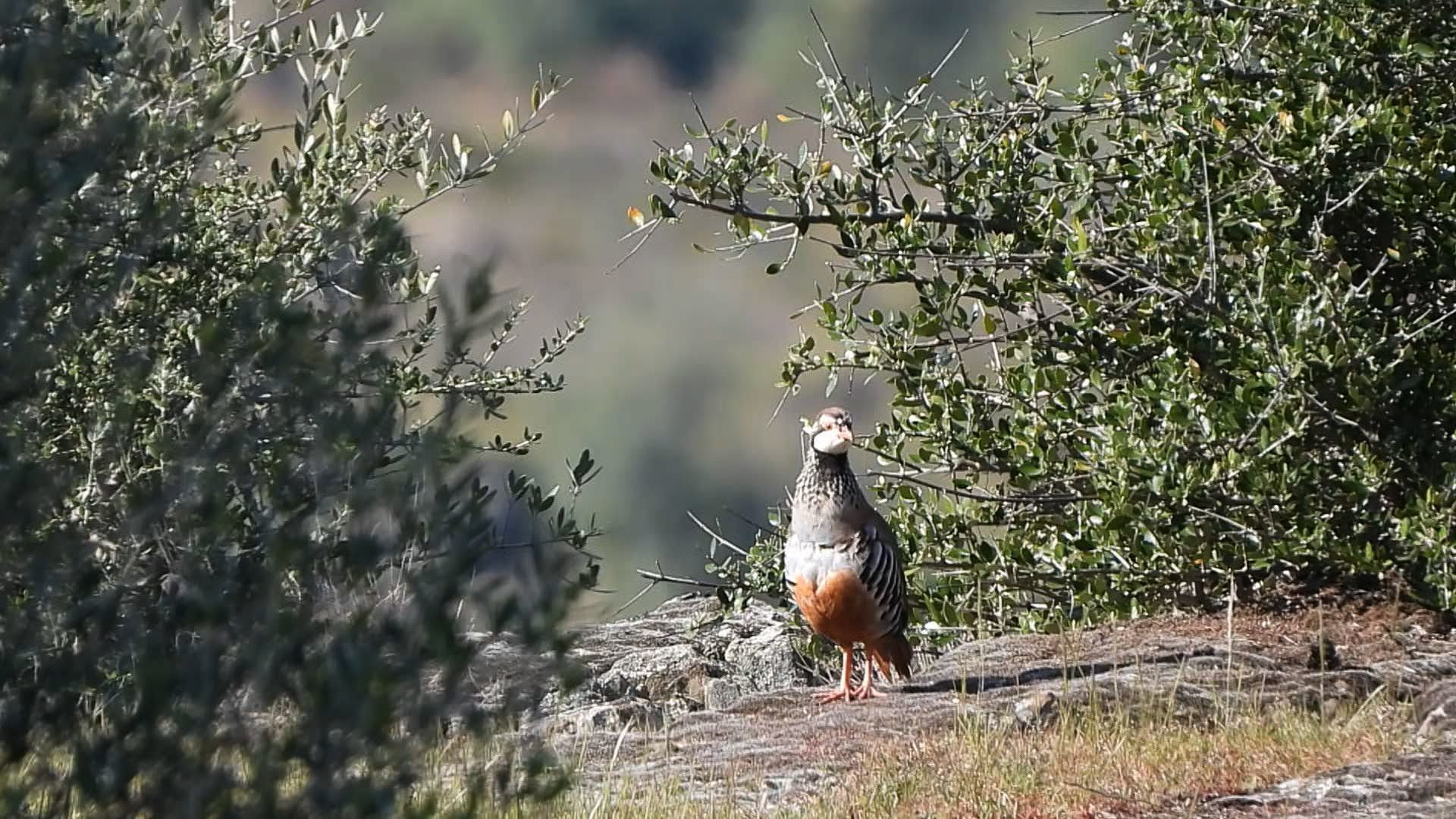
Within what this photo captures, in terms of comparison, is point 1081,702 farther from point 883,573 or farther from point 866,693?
point 883,573

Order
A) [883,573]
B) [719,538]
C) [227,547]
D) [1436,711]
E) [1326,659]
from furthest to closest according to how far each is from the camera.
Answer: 1. [719,538]
2. [883,573]
3. [1326,659]
4. [1436,711]
5. [227,547]

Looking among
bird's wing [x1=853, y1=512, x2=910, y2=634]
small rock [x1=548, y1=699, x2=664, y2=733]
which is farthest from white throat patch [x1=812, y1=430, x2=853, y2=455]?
small rock [x1=548, y1=699, x2=664, y2=733]

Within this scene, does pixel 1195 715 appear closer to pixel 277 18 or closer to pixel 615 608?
pixel 615 608

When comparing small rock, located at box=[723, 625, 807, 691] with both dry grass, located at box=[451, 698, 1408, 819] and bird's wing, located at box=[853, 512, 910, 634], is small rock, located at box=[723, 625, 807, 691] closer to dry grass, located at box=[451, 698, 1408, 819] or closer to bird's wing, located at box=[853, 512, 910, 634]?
bird's wing, located at box=[853, 512, 910, 634]

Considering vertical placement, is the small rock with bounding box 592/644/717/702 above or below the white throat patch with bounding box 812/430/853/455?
below

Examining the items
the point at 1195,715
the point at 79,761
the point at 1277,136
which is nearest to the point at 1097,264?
the point at 1277,136

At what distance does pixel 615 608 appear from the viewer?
3307 millimetres

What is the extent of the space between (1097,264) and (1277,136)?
975mm

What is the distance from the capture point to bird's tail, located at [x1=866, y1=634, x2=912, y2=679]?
8.60 m

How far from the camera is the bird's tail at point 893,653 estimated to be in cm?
860

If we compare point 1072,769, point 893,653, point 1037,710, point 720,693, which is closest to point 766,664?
point 720,693

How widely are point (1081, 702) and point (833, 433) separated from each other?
232 centimetres

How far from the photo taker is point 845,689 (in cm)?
808

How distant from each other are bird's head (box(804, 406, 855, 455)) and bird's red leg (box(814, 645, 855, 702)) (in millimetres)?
969
